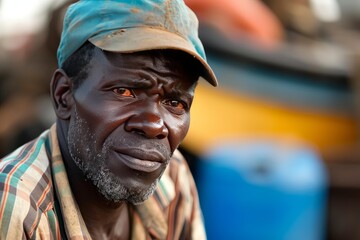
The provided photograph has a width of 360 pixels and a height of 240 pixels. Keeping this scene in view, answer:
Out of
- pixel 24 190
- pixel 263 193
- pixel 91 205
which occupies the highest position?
pixel 24 190

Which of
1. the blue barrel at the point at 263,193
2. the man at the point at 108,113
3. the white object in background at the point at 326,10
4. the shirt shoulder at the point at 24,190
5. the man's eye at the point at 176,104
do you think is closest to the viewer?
the shirt shoulder at the point at 24,190

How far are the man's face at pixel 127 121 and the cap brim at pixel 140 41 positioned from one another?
0.05m

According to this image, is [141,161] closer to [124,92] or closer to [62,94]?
[124,92]

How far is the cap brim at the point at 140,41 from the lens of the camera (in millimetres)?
2051

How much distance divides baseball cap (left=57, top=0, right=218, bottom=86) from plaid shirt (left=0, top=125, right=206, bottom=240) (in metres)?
0.33

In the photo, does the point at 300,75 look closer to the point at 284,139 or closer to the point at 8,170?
the point at 284,139

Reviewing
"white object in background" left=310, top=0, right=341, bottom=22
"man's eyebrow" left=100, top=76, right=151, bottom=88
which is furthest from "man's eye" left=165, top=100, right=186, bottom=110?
"white object in background" left=310, top=0, right=341, bottom=22

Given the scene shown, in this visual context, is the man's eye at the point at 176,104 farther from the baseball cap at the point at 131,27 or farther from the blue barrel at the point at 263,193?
the blue barrel at the point at 263,193

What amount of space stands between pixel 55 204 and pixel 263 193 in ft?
8.62

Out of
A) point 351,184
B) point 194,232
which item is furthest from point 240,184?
point 194,232

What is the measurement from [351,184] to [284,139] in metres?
0.66

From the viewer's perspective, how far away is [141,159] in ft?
6.89

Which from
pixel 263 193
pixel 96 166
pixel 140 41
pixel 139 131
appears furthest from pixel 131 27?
pixel 263 193

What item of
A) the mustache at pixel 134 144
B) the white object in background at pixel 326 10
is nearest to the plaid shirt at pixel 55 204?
the mustache at pixel 134 144
